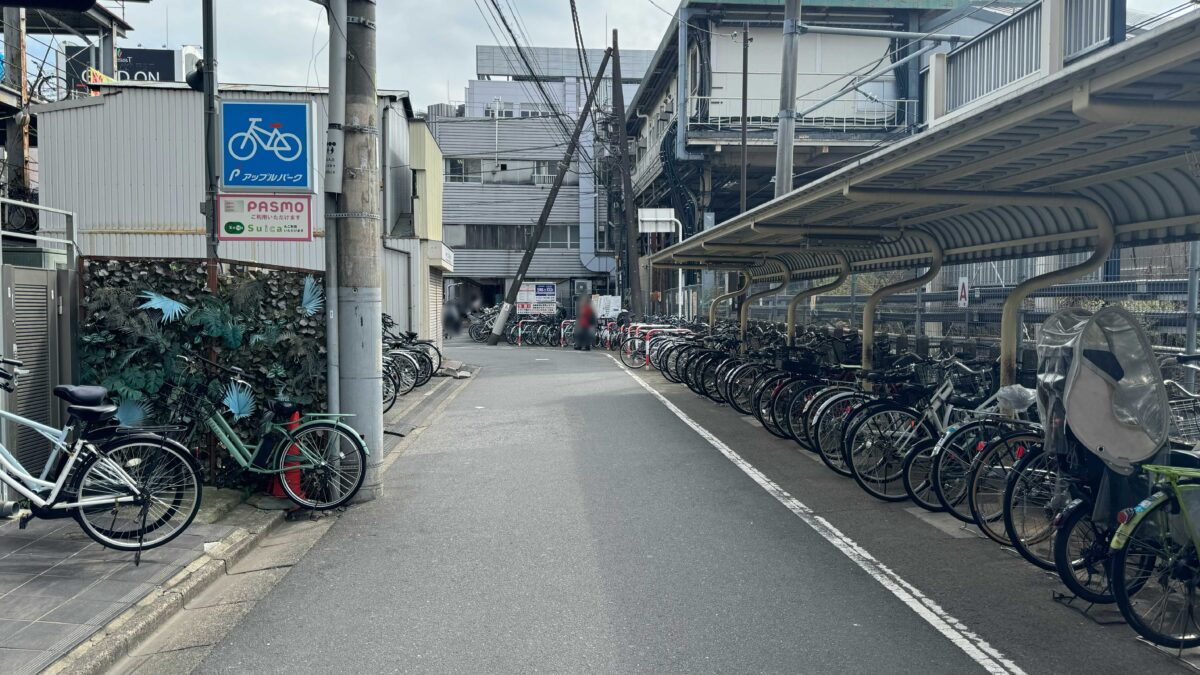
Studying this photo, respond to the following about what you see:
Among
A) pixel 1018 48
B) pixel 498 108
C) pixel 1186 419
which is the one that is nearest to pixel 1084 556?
pixel 1186 419

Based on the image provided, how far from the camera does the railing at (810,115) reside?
27984 mm

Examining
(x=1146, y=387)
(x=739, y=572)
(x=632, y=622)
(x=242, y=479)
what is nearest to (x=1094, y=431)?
(x=1146, y=387)

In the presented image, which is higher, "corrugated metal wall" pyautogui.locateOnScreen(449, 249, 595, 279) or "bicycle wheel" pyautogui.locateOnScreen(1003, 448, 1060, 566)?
"corrugated metal wall" pyautogui.locateOnScreen(449, 249, 595, 279)

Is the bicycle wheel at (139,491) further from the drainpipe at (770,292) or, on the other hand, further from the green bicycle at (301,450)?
the drainpipe at (770,292)

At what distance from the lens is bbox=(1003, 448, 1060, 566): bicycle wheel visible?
5.24m

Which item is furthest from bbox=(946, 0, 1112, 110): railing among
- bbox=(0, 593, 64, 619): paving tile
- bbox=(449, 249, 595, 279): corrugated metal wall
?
bbox=(449, 249, 595, 279): corrugated metal wall

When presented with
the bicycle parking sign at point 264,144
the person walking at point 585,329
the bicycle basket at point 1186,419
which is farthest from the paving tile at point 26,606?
the person walking at point 585,329

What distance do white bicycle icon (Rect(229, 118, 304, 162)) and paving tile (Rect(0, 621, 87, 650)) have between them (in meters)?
4.21

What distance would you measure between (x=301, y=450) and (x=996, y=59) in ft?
43.2

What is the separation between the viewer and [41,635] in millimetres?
4082

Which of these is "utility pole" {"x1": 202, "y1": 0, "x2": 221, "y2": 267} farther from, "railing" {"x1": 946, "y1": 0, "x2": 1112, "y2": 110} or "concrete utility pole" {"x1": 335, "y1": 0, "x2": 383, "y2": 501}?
"railing" {"x1": 946, "y1": 0, "x2": 1112, "y2": 110}

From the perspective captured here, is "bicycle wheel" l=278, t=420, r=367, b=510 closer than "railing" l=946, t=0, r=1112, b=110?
Yes

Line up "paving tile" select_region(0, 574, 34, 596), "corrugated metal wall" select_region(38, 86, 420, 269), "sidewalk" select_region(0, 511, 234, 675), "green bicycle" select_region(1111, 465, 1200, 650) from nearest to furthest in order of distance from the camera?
"sidewalk" select_region(0, 511, 234, 675) → "green bicycle" select_region(1111, 465, 1200, 650) → "paving tile" select_region(0, 574, 34, 596) → "corrugated metal wall" select_region(38, 86, 420, 269)

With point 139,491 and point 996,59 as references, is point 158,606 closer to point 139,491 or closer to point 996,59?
point 139,491
